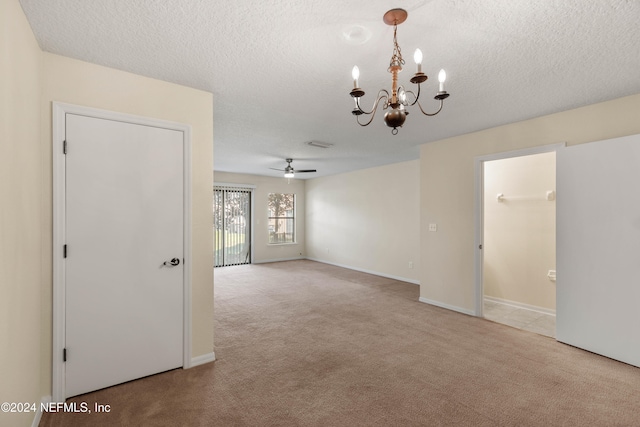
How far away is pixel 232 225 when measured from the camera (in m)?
8.35

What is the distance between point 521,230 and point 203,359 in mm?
4781

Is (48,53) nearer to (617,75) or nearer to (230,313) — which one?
(230,313)

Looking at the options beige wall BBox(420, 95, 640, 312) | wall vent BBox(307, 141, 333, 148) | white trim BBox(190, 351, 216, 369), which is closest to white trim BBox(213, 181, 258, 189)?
wall vent BBox(307, 141, 333, 148)

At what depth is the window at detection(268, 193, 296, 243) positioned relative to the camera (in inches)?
356

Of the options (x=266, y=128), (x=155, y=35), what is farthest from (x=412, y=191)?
(x=155, y=35)

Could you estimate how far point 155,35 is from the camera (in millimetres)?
1965

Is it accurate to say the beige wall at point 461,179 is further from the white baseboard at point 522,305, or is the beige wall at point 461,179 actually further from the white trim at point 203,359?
the white trim at point 203,359

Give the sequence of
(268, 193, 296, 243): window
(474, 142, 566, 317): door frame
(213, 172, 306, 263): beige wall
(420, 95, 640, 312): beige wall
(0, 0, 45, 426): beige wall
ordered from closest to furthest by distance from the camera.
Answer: (0, 0, 45, 426): beige wall < (420, 95, 640, 312): beige wall < (474, 142, 566, 317): door frame < (213, 172, 306, 263): beige wall < (268, 193, 296, 243): window

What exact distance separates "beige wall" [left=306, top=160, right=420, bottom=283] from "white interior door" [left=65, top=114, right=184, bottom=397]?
193 inches

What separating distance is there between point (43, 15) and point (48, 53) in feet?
1.73

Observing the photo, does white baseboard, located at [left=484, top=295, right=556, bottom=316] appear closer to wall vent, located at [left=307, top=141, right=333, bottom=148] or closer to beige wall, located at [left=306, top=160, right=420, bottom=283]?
beige wall, located at [left=306, top=160, right=420, bottom=283]

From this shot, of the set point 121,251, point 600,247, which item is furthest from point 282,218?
point 600,247

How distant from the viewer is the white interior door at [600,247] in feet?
9.28

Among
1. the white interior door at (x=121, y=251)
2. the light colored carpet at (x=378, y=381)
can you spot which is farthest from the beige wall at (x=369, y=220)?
the white interior door at (x=121, y=251)
